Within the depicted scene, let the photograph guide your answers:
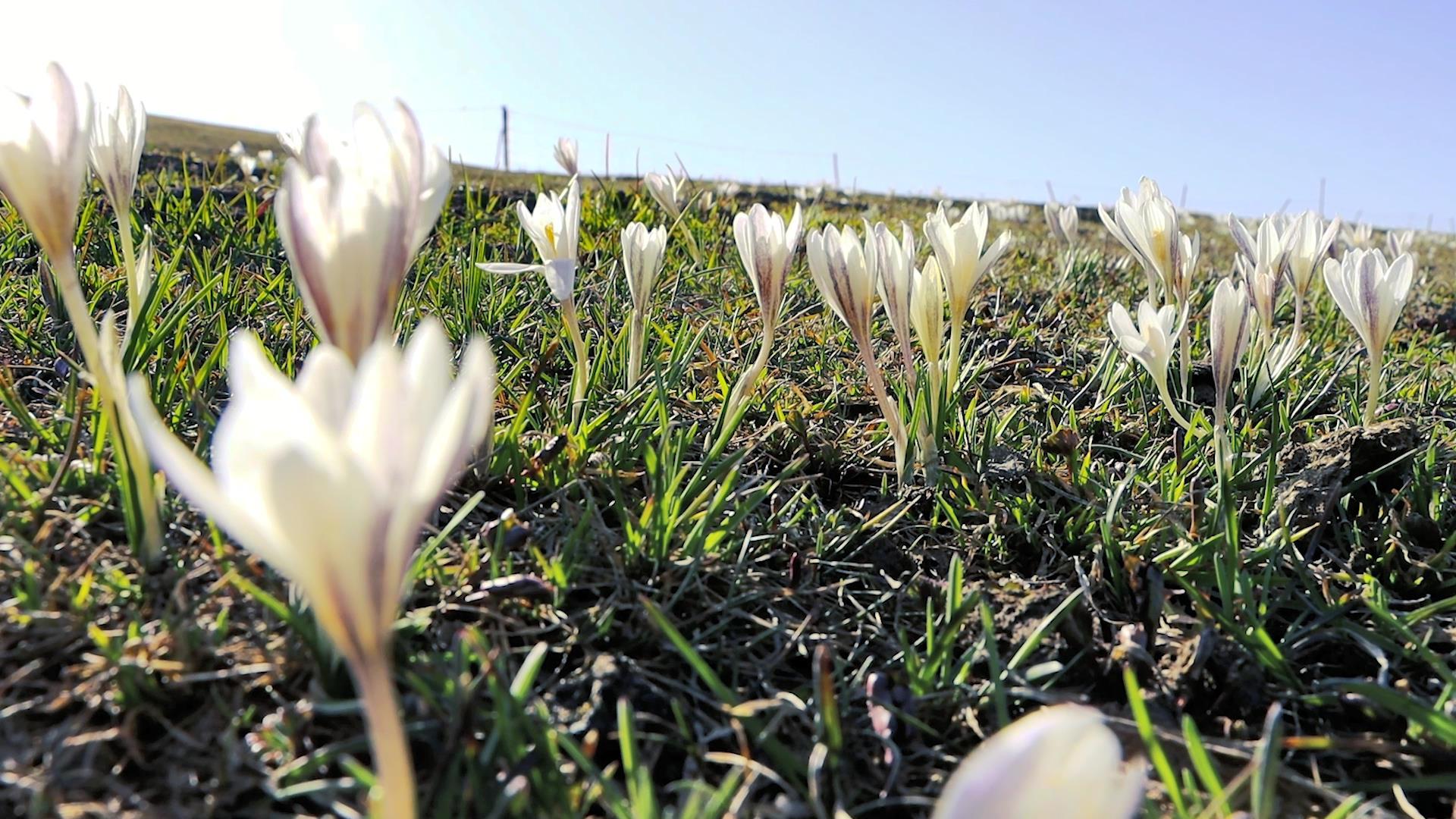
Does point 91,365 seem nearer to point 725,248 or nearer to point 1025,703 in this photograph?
point 1025,703

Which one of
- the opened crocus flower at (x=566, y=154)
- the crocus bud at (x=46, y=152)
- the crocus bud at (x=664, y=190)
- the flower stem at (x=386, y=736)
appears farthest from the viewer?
the opened crocus flower at (x=566, y=154)

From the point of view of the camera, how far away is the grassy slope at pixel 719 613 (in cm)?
118

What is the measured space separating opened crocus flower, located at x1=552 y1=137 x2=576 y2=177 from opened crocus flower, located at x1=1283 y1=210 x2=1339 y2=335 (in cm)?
330

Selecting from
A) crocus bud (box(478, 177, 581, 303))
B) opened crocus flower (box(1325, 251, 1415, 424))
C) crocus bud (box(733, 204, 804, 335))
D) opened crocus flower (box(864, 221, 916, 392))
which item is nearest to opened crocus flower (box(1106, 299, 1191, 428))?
opened crocus flower (box(864, 221, 916, 392))

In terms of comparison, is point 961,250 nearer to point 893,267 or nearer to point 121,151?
point 893,267

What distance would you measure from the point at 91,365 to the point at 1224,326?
210 cm

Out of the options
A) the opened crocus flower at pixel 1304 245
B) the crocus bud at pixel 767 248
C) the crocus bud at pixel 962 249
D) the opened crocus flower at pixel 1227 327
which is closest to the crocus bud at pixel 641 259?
the crocus bud at pixel 767 248

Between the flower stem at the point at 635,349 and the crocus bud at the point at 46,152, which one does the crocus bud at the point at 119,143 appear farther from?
the flower stem at the point at 635,349

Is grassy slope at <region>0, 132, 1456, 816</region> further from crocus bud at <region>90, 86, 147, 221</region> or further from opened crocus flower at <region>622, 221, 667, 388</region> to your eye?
crocus bud at <region>90, 86, 147, 221</region>

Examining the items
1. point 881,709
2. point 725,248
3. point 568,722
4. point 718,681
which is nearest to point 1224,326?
point 881,709

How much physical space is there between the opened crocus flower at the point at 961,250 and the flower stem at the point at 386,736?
150 centimetres

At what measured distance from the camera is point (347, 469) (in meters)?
0.69

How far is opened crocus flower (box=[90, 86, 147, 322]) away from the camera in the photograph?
6.07 feet

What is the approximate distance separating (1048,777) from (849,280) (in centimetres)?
131
